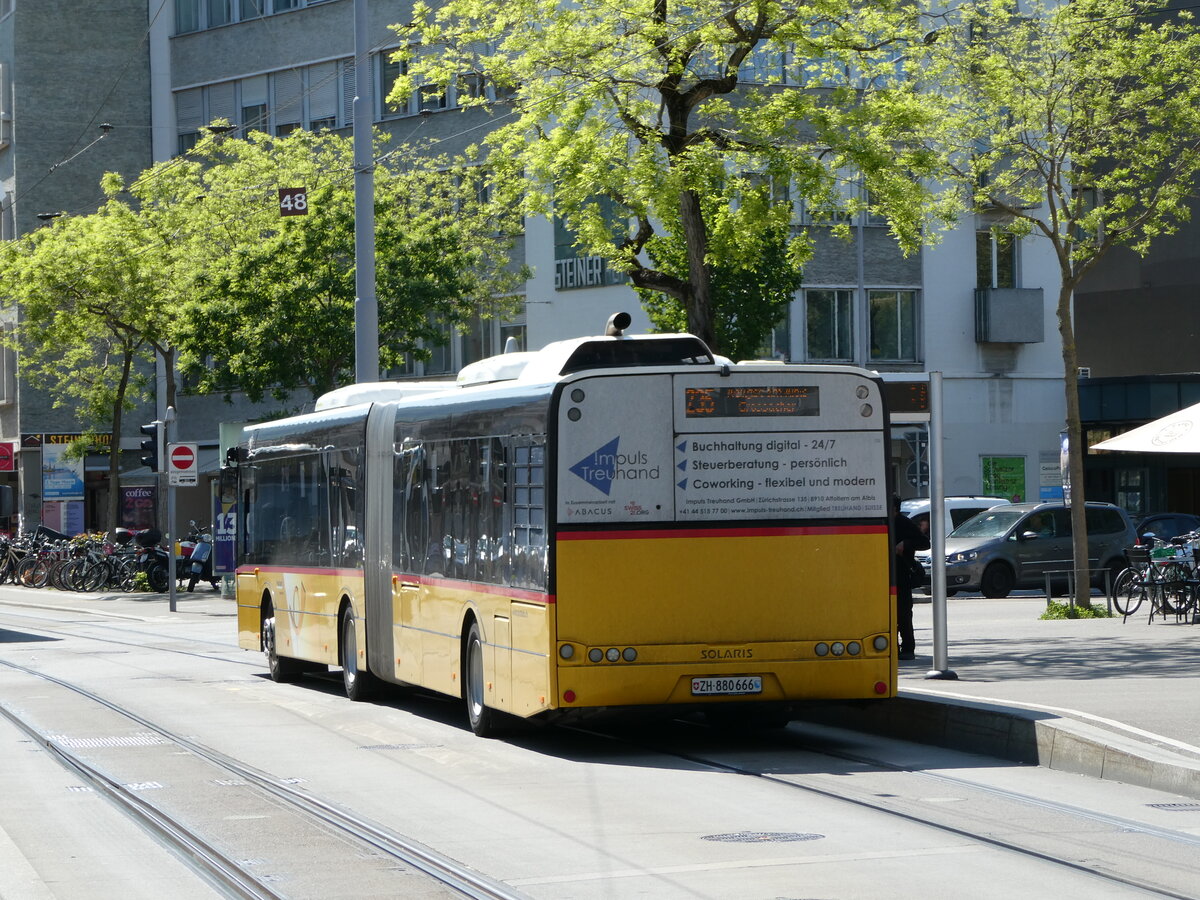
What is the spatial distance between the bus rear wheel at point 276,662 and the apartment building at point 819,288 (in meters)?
22.7

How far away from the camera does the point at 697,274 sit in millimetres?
20234

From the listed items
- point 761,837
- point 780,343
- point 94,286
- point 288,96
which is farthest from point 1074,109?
point 288,96

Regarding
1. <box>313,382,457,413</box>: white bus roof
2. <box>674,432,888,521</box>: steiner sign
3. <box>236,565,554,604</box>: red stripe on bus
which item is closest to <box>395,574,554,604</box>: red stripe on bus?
<box>236,565,554,604</box>: red stripe on bus

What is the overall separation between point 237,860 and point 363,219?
18058 mm

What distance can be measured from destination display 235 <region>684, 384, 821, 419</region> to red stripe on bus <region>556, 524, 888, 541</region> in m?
0.78

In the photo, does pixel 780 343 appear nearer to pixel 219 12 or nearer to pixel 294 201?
pixel 294 201

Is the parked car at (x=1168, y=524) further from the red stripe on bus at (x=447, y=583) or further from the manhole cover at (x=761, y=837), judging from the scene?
the manhole cover at (x=761, y=837)

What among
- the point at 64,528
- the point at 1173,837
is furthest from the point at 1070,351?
the point at 64,528

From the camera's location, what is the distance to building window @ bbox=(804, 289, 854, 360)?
45.9 m

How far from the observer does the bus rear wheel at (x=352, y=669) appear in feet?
58.2

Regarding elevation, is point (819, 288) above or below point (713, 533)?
above

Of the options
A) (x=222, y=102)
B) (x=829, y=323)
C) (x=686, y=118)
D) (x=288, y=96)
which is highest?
(x=222, y=102)

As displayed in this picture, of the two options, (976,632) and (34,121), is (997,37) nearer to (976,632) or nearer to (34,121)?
(976,632)

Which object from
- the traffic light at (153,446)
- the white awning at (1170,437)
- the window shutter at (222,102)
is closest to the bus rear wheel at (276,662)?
the white awning at (1170,437)
